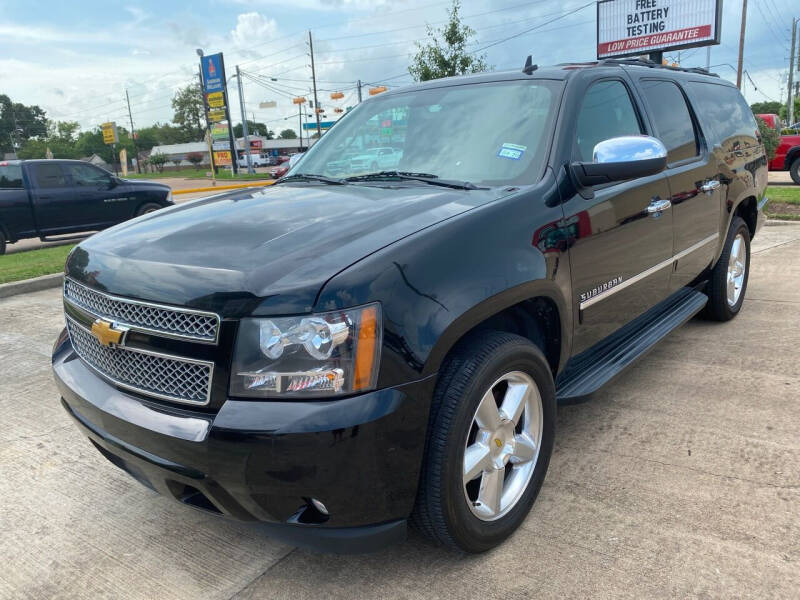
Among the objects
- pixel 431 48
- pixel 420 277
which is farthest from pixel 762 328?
pixel 431 48

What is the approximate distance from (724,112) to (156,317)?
14.6 ft

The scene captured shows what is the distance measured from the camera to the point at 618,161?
2.74m

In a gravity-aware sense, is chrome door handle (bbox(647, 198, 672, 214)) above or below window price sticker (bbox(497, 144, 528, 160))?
below

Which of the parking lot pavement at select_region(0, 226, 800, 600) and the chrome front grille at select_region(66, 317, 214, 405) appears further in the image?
the parking lot pavement at select_region(0, 226, 800, 600)

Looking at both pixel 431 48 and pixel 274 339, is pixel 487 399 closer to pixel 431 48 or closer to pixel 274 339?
pixel 274 339

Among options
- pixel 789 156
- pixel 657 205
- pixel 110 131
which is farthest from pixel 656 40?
pixel 110 131

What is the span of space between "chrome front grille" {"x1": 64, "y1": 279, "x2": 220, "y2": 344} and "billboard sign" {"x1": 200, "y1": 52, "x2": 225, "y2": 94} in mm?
39500

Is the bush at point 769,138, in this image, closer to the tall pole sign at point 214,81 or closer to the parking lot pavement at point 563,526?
the parking lot pavement at point 563,526

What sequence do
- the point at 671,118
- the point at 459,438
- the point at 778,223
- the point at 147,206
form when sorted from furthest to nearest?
the point at 147,206
the point at 778,223
the point at 671,118
the point at 459,438

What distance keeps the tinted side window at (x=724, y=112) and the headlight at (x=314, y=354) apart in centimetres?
348

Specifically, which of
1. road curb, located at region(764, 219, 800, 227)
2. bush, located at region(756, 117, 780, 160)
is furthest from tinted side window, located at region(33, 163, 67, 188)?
bush, located at region(756, 117, 780, 160)

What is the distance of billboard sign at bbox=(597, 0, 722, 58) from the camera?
2078 cm

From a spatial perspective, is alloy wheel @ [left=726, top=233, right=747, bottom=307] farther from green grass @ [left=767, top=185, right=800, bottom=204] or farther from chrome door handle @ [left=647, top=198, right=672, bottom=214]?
green grass @ [left=767, top=185, right=800, bottom=204]

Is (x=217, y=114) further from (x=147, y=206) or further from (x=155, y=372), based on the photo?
(x=155, y=372)
